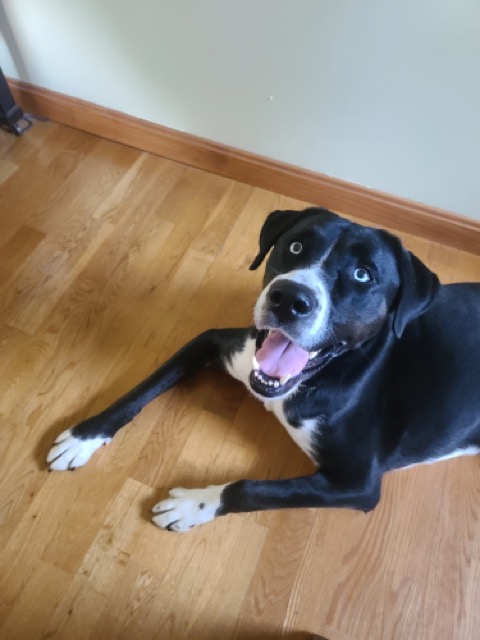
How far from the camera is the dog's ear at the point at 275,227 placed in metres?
1.64

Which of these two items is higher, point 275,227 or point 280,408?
point 275,227

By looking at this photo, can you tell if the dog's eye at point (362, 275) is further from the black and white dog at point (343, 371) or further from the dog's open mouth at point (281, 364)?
the dog's open mouth at point (281, 364)

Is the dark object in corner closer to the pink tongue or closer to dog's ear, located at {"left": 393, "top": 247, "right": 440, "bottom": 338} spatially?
the pink tongue

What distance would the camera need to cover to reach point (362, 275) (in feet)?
4.83

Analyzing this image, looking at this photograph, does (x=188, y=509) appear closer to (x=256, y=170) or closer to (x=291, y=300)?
(x=291, y=300)

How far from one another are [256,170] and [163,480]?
159 cm

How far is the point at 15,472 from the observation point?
1.86 meters

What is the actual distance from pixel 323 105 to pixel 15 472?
6.37 feet

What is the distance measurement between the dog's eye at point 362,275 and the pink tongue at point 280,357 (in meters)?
0.26

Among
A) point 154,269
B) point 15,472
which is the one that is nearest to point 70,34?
point 154,269

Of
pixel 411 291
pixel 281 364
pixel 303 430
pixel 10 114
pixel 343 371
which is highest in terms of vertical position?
pixel 10 114

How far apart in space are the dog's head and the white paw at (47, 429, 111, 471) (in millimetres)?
692

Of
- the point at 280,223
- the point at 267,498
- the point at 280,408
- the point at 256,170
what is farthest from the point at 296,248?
the point at 256,170

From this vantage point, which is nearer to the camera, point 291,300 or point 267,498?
point 291,300
